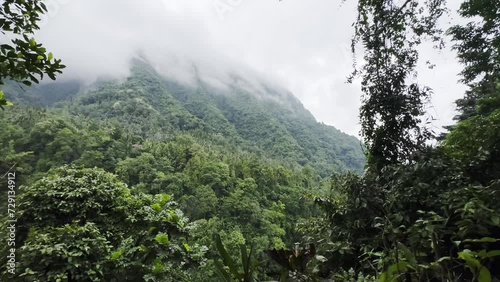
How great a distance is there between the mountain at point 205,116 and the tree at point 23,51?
40516 mm

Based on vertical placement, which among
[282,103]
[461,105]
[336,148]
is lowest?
A: [461,105]

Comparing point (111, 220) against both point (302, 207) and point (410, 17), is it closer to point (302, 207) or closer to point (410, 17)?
point (410, 17)

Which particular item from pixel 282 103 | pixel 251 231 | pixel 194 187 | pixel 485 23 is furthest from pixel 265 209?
pixel 282 103

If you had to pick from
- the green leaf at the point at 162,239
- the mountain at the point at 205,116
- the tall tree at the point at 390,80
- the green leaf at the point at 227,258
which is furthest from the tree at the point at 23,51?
the mountain at the point at 205,116

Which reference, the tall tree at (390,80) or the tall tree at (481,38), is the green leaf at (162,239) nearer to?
the tall tree at (390,80)

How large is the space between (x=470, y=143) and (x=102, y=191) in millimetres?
3830

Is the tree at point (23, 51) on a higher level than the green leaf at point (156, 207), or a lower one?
higher

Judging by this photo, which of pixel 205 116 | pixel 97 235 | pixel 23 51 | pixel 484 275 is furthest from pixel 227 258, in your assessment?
pixel 205 116

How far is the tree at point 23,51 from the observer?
1420mm

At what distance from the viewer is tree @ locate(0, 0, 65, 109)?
4.66 feet

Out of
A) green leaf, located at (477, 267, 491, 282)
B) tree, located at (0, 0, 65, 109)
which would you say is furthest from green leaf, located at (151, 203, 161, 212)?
green leaf, located at (477, 267, 491, 282)

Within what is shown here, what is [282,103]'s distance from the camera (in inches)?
3339

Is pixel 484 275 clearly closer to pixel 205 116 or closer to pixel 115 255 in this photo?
pixel 115 255

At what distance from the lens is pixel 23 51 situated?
1.46 metres
